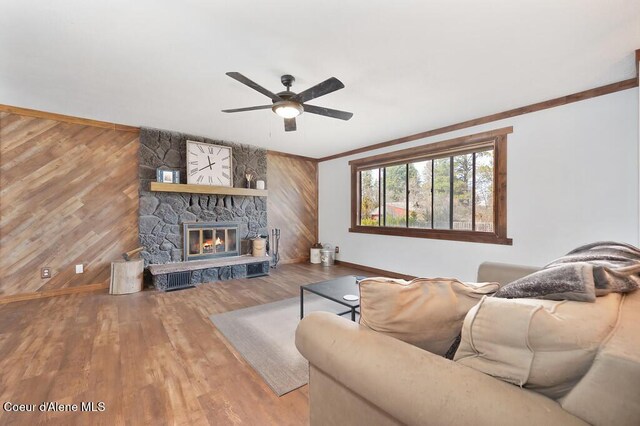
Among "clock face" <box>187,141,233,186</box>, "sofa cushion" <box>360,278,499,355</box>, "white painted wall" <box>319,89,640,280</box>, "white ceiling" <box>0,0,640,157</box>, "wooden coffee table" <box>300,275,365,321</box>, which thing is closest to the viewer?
"sofa cushion" <box>360,278,499,355</box>

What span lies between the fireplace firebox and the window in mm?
2432

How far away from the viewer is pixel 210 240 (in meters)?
4.75

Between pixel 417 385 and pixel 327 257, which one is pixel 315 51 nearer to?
pixel 417 385

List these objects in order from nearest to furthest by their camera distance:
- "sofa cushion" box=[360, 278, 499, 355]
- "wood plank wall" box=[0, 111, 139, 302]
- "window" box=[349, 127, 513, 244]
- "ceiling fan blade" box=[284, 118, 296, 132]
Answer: "sofa cushion" box=[360, 278, 499, 355] → "ceiling fan blade" box=[284, 118, 296, 132] → "wood plank wall" box=[0, 111, 139, 302] → "window" box=[349, 127, 513, 244]

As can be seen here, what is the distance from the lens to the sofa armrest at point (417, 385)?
0.65m

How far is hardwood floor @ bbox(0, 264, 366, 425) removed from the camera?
1.56 m

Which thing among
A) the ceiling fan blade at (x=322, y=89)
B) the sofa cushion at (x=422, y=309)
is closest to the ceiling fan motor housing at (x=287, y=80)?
the ceiling fan blade at (x=322, y=89)

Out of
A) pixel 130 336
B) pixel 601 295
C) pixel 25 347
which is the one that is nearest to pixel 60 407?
pixel 130 336

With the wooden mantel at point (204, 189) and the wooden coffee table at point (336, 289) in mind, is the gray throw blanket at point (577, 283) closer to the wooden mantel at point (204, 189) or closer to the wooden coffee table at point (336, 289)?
the wooden coffee table at point (336, 289)

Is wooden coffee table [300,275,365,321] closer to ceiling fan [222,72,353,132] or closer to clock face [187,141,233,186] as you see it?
ceiling fan [222,72,353,132]

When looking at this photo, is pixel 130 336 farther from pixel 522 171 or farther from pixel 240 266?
pixel 522 171

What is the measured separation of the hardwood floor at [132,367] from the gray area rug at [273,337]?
0.08 m

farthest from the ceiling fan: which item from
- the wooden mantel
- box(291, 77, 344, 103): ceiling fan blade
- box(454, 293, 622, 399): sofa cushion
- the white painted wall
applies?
the white painted wall

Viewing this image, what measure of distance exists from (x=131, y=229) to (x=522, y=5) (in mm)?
5074
